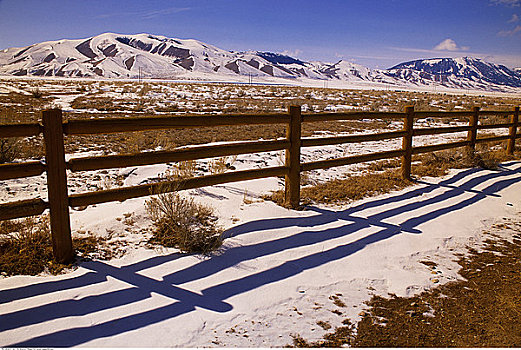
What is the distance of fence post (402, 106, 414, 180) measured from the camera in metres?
8.34

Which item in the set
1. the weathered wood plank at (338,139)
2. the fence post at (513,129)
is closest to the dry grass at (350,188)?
the weathered wood plank at (338,139)

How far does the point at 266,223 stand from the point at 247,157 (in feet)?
16.3

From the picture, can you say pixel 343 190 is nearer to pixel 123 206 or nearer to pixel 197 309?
pixel 123 206

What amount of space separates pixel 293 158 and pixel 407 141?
339cm

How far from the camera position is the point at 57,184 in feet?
13.9

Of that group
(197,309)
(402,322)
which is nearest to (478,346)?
(402,322)

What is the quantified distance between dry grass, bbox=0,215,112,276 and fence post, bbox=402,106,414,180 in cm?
628

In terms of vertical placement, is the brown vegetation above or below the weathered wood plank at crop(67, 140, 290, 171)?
below

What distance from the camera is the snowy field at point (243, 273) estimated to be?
337cm

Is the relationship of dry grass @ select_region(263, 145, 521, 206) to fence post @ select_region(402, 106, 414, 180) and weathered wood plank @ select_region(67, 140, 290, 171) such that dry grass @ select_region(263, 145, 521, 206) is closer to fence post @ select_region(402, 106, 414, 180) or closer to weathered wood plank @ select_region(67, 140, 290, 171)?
fence post @ select_region(402, 106, 414, 180)

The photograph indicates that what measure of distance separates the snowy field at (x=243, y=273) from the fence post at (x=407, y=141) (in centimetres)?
126

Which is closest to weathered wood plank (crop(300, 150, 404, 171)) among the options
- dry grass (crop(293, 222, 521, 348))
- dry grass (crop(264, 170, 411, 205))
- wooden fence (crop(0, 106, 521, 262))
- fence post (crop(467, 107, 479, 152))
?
wooden fence (crop(0, 106, 521, 262))

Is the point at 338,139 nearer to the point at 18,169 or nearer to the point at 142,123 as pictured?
the point at 142,123

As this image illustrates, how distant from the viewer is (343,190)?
7672 millimetres
